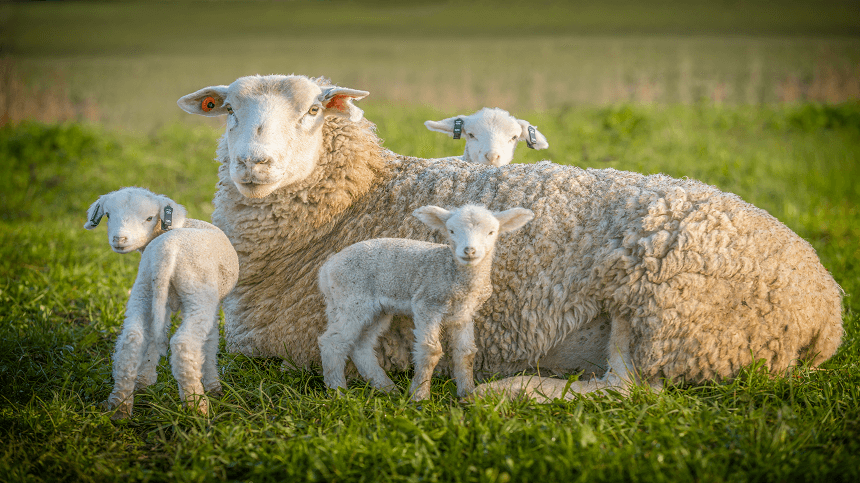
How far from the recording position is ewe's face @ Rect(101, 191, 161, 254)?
2.96m

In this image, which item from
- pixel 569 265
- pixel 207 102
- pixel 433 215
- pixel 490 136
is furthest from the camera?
pixel 490 136

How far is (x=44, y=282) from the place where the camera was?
5301 mm

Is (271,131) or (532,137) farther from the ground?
(532,137)

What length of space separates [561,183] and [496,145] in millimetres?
1460

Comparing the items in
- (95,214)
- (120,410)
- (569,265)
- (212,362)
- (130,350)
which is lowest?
(120,410)

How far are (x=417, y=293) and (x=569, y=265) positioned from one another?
934 millimetres

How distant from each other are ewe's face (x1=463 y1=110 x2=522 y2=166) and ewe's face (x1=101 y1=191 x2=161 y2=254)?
267cm

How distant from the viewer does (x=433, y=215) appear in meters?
2.91

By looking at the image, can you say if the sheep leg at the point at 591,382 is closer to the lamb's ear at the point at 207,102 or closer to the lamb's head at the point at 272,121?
the lamb's head at the point at 272,121

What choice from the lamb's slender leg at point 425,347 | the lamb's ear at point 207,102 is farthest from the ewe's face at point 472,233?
the lamb's ear at point 207,102

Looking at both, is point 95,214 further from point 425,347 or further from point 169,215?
point 425,347

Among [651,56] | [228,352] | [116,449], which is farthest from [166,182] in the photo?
[651,56]

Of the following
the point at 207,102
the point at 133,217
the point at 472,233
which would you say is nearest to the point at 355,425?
the point at 472,233

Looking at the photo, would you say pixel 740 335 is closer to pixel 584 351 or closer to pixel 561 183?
pixel 584 351
